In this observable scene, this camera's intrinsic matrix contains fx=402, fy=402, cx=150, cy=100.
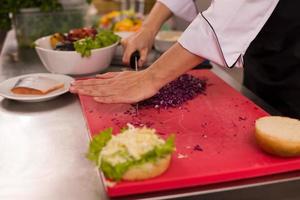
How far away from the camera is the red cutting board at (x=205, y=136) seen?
763mm

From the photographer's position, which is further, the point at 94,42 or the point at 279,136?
the point at 94,42

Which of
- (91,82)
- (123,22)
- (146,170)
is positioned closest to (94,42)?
(91,82)

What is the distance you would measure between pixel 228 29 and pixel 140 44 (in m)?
0.50

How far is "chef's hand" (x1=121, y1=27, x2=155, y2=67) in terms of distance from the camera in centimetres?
138

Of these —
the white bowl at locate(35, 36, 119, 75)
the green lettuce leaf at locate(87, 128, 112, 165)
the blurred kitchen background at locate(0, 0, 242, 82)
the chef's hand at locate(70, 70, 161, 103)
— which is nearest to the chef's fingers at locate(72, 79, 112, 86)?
the chef's hand at locate(70, 70, 161, 103)

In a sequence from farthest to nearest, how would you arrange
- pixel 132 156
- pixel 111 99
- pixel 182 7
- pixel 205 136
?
pixel 182 7 < pixel 111 99 < pixel 205 136 < pixel 132 156

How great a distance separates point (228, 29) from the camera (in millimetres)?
969

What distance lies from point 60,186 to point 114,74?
488 mm

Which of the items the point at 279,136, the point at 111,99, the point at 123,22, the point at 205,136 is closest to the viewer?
the point at 279,136

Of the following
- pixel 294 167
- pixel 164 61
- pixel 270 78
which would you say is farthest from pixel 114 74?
pixel 294 167

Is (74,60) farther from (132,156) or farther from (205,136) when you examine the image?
(132,156)

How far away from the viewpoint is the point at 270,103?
122 centimetres

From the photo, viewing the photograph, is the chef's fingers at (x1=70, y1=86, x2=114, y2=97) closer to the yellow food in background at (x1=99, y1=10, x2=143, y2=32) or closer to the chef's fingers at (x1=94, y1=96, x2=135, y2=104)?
the chef's fingers at (x1=94, y1=96, x2=135, y2=104)

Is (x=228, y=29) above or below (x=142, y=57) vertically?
above
